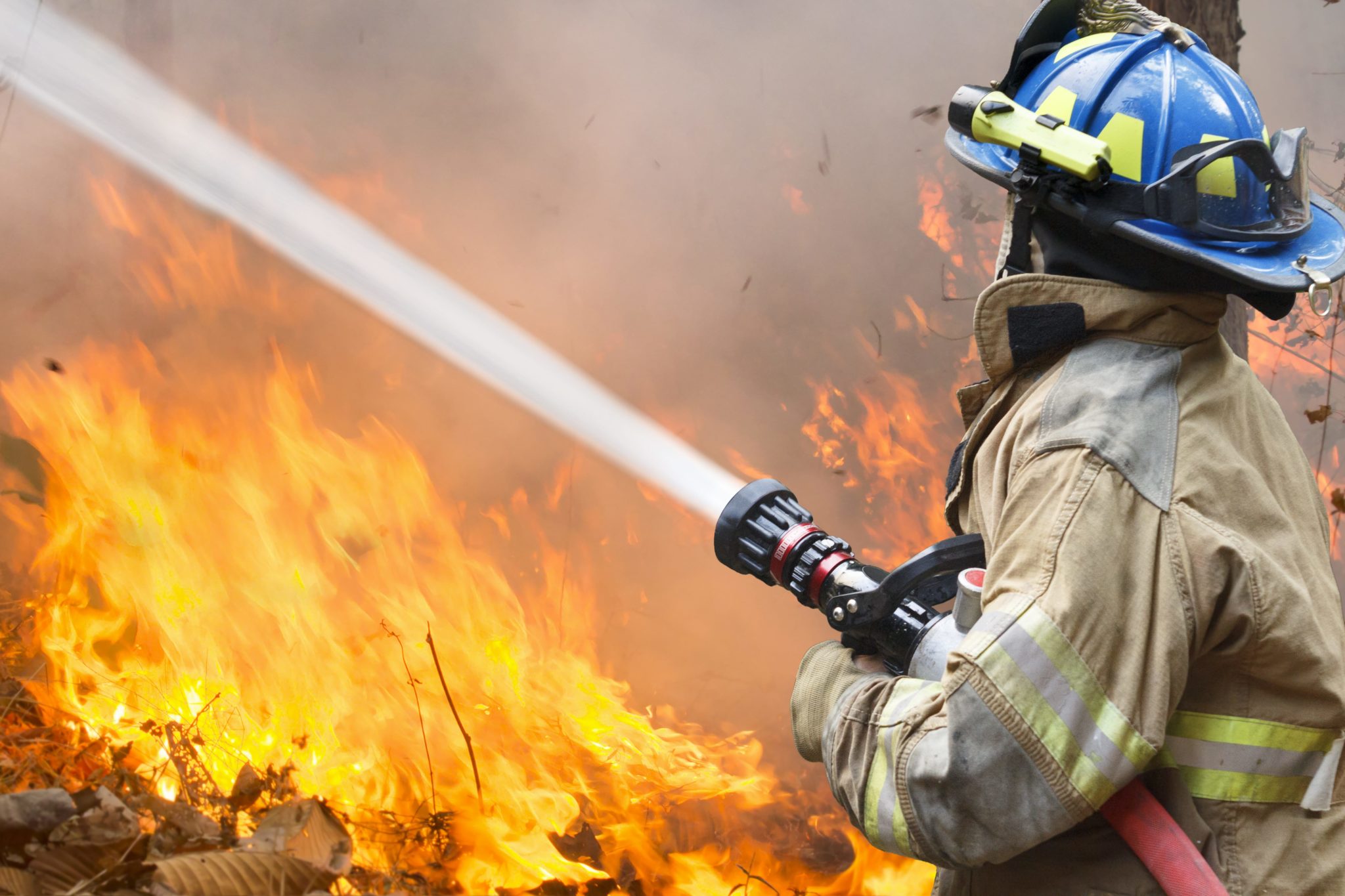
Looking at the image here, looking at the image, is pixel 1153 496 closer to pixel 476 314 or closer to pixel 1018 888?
pixel 1018 888

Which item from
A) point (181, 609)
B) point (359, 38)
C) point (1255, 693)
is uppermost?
point (359, 38)

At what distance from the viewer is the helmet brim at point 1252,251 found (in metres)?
1.64

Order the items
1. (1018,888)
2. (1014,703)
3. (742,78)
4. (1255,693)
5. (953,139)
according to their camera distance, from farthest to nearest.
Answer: (742,78), (953,139), (1018,888), (1255,693), (1014,703)

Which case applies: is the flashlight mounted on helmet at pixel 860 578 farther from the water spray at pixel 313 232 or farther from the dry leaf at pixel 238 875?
the water spray at pixel 313 232

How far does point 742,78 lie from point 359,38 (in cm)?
203

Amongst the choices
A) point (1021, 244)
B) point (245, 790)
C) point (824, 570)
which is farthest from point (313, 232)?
point (1021, 244)

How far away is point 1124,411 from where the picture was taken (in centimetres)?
156

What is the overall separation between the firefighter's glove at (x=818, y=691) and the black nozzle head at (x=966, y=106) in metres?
1.03

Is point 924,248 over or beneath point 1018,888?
over

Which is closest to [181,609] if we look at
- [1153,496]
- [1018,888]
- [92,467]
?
[92,467]

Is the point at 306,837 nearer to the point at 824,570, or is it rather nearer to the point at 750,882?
the point at 824,570

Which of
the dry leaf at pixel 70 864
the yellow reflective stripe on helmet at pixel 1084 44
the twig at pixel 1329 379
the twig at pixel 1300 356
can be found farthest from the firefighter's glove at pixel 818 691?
the twig at pixel 1300 356

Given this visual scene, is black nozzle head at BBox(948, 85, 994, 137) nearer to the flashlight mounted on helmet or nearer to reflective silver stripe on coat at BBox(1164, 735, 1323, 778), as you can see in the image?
the flashlight mounted on helmet

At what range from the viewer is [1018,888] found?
1.75 m
